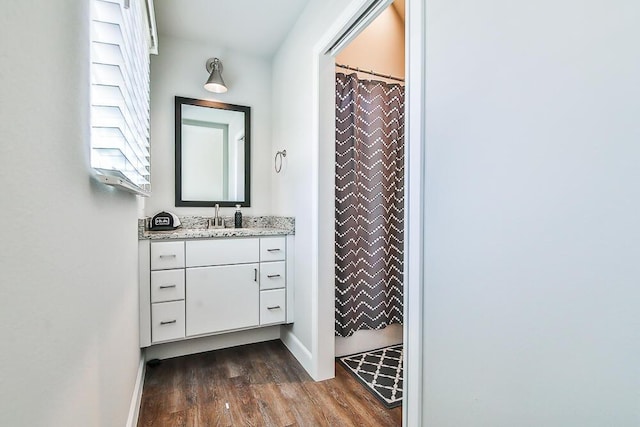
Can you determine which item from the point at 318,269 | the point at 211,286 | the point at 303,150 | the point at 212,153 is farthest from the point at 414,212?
the point at 212,153

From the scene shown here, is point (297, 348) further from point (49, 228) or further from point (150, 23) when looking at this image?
point (150, 23)

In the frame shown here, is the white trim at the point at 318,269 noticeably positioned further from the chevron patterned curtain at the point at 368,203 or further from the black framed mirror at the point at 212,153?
the black framed mirror at the point at 212,153

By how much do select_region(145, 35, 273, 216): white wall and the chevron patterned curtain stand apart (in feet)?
3.09

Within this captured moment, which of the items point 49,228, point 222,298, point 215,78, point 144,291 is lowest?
point 222,298

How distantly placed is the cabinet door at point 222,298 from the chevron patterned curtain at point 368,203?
64cm

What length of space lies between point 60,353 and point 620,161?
1.16 meters

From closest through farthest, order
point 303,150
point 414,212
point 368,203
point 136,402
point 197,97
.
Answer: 1. point 414,212
2. point 136,402
3. point 303,150
4. point 368,203
5. point 197,97

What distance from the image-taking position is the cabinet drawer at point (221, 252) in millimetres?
2143

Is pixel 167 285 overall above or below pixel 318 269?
below

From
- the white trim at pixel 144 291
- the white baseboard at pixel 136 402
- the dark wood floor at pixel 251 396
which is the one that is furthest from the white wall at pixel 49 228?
the white trim at pixel 144 291

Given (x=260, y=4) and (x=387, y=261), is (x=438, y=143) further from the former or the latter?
(x=260, y=4)

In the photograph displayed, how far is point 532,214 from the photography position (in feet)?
2.56

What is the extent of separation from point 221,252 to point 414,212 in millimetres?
1538

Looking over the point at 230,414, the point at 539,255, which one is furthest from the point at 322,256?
the point at 539,255
